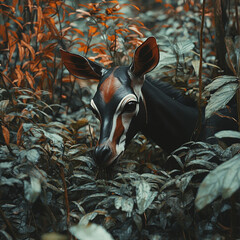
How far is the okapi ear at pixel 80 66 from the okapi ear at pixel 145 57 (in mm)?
349

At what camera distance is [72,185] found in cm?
232

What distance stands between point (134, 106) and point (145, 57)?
1.34ft

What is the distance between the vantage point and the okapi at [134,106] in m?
2.37

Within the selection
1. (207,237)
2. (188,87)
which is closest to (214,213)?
(207,237)

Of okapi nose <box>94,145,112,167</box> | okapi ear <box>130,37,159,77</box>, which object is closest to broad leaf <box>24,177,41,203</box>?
okapi nose <box>94,145,112,167</box>

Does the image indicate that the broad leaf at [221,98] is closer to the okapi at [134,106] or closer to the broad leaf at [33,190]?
the okapi at [134,106]

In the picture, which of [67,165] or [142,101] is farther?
→ [142,101]

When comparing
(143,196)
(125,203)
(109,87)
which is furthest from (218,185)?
(109,87)

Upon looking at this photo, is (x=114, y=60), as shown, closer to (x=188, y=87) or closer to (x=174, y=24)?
(x=188, y=87)

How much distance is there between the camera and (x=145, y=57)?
101 inches

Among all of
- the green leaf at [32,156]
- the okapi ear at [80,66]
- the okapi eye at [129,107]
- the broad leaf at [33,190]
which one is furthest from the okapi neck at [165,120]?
the broad leaf at [33,190]

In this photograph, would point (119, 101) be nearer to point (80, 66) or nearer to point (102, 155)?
point (102, 155)

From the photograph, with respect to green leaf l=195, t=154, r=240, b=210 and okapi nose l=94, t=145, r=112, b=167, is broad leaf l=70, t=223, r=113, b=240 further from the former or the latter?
okapi nose l=94, t=145, r=112, b=167

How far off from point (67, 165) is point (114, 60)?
1.50 metres
